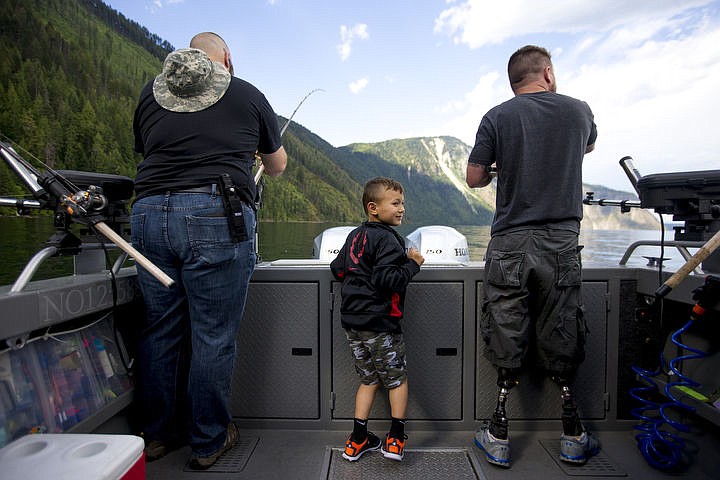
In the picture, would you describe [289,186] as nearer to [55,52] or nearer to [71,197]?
[55,52]

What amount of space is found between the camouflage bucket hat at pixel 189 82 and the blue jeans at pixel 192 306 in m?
0.37

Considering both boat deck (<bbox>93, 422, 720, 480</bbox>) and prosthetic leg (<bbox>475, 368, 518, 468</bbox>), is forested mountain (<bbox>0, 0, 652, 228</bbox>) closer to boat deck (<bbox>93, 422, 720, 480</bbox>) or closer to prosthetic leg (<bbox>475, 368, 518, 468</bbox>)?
boat deck (<bbox>93, 422, 720, 480</bbox>)

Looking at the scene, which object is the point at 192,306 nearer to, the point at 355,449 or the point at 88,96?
the point at 355,449

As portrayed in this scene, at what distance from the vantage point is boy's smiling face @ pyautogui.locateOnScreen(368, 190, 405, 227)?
2.14 meters

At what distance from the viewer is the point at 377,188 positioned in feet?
7.11

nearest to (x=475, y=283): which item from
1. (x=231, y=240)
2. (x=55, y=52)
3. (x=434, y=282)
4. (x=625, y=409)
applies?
(x=434, y=282)

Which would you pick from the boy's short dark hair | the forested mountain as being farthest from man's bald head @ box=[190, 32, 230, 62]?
the forested mountain

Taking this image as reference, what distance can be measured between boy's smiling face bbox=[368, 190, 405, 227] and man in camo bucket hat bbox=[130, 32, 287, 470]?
0.54 m

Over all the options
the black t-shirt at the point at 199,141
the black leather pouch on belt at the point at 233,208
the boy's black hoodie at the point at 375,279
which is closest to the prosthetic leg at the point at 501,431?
the boy's black hoodie at the point at 375,279

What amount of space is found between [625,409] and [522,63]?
1885mm

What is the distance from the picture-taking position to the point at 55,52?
274 feet

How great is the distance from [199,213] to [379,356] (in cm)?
99

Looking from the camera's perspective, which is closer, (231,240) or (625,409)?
(231,240)

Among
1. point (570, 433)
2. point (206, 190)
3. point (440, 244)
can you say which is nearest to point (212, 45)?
point (206, 190)
